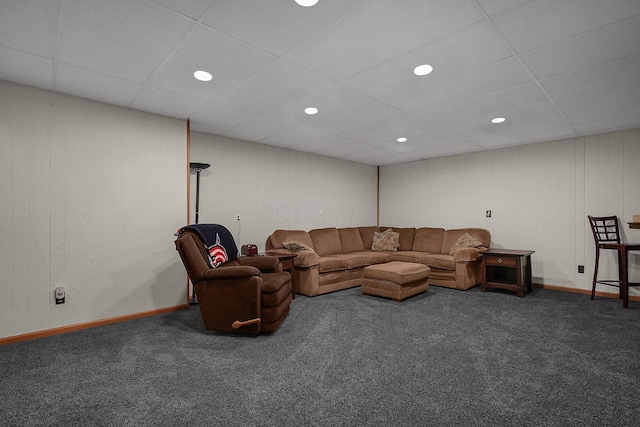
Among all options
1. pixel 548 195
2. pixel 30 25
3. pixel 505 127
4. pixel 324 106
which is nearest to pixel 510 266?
pixel 548 195

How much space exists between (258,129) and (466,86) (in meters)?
2.62

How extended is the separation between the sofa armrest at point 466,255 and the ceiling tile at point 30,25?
5.06 metres

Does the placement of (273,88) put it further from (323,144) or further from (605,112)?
(605,112)

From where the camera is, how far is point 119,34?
83.2 inches

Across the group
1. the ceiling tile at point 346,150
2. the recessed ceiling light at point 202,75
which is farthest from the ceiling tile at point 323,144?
the recessed ceiling light at point 202,75

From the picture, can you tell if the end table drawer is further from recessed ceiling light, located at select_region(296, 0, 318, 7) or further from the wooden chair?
recessed ceiling light, located at select_region(296, 0, 318, 7)

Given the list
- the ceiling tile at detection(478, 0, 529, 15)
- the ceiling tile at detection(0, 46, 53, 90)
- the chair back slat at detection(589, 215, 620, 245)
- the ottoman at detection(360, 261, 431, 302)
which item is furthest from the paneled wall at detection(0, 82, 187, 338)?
the chair back slat at detection(589, 215, 620, 245)

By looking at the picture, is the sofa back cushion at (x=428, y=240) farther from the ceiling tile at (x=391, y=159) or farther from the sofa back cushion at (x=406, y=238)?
the ceiling tile at (x=391, y=159)

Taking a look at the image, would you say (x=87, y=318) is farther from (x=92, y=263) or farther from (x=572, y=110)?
(x=572, y=110)

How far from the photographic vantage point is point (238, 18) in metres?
1.95

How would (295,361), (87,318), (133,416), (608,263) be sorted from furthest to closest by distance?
(608,263) < (87,318) < (295,361) < (133,416)

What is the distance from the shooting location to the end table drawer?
14.6ft

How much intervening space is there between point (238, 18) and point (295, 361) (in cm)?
239

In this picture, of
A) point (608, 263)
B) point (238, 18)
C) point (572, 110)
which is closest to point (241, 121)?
point (238, 18)
